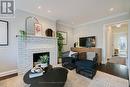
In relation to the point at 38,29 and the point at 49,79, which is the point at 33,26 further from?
the point at 49,79

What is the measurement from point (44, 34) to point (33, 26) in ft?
2.51

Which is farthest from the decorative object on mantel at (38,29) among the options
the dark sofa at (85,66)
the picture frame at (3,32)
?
the dark sofa at (85,66)

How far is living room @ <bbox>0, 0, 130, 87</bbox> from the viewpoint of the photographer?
332cm

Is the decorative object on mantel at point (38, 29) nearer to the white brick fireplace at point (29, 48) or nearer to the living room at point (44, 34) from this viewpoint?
the living room at point (44, 34)

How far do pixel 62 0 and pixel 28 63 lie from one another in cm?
283

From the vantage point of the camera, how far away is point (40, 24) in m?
4.89

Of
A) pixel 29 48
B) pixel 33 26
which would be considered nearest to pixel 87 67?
pixel 29 48

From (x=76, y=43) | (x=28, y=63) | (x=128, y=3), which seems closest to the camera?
(x=128, y=3)

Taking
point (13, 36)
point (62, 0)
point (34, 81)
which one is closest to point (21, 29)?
point (13, 36)

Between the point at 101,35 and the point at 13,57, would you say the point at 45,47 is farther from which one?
the point at 101,35

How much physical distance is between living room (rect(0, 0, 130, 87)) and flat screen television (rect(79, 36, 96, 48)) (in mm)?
179

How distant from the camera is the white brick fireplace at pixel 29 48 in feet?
13.0

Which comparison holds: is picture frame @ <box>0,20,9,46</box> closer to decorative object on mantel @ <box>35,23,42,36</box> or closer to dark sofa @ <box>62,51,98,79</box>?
decorative object on mantel @ <box>35,23,42,36</box>

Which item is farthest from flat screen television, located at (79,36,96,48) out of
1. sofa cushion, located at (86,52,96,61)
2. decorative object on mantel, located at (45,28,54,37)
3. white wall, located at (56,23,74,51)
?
decorative object on mantel, located at (45,28,54,37)
